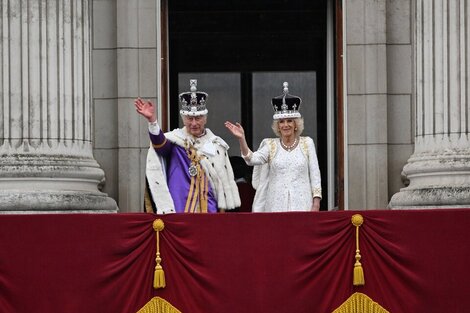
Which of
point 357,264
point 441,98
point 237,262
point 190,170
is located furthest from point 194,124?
point 441,98

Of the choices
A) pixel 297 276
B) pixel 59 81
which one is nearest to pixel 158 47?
pixel 59 81

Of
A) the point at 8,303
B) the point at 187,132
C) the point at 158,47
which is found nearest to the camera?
the point at 8,303

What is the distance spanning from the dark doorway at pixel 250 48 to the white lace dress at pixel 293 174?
3.93 meters

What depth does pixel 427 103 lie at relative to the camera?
1981cm

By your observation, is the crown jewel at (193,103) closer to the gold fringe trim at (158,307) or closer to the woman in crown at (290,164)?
the woman in crown at (290,164)

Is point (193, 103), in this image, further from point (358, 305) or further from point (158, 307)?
point (358, 305)

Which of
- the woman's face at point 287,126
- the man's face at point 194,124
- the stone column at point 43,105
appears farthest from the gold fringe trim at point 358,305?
the stone column at point 43,105

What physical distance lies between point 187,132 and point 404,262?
3.30 m

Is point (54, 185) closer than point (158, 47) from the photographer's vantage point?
Yes

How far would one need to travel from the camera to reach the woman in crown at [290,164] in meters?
18.8

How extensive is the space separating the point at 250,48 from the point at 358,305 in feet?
24.3

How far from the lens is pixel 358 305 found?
16.9 m

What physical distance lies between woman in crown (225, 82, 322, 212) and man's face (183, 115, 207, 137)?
13.4 inches

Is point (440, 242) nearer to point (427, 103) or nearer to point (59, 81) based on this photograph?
point (427, 103)
